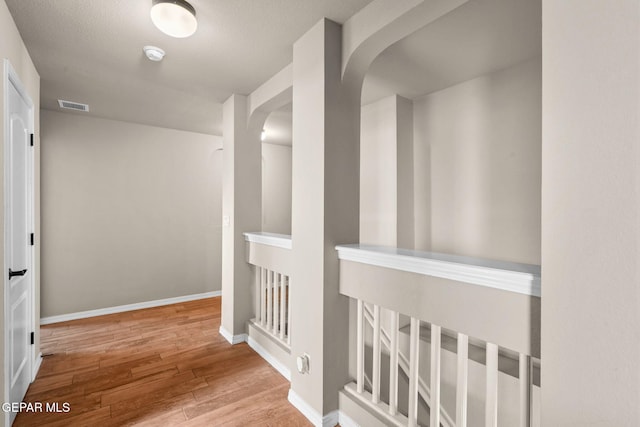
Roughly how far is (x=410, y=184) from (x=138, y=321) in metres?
3.47

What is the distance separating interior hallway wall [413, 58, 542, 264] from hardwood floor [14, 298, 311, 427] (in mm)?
2014

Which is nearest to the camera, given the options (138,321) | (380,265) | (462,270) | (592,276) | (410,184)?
(592,276)

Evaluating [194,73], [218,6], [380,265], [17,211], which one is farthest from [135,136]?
[380,265]

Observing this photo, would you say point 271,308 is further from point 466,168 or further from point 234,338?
point 466,168

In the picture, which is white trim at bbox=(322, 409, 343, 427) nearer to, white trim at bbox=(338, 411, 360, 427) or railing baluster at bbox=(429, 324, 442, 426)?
white trim at bbox=(338, 411, 360, 427)

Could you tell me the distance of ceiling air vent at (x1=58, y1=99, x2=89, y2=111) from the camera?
3.37 m

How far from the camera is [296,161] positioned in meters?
2.20

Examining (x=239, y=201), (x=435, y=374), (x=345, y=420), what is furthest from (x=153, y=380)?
(x=435, y=374)

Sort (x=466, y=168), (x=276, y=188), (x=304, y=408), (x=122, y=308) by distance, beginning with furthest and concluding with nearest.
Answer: (x=276, y=188), (x=122, y=308), (x=466, y=168), (x=304, y=408)

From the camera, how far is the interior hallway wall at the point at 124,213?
3.74 metres

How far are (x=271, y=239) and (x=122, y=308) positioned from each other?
106 inches

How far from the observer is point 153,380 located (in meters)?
2.46

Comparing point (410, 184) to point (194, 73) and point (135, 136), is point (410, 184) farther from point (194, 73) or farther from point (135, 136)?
point (135, 136)

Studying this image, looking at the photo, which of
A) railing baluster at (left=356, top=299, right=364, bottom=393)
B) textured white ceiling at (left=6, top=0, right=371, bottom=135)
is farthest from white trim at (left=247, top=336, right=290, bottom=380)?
textured white ceiling at (left=6, top=0, right=371, bottom=135)
